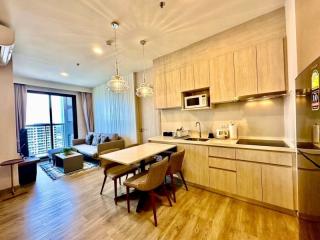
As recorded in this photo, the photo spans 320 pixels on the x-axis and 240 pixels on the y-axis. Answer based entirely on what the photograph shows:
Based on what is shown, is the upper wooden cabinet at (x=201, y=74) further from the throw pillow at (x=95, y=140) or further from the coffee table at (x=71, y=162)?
the throw pillow at (x=95, y=140)

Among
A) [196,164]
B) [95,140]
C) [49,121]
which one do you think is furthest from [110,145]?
[49,121]

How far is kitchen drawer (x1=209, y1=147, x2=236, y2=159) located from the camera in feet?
7.66

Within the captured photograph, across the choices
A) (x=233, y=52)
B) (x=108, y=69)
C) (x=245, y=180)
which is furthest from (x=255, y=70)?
(x=108, y=69)

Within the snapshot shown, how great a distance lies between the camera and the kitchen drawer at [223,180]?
7.76 ft

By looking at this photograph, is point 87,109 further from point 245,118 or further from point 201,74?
point 245,118

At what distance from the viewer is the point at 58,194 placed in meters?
2.86

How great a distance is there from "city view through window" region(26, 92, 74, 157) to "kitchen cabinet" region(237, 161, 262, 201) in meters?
6.59

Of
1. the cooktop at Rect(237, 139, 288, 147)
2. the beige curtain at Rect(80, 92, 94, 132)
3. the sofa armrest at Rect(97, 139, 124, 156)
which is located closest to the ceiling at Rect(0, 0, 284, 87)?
the cooktop at Rect(237, 139, 288, 147)

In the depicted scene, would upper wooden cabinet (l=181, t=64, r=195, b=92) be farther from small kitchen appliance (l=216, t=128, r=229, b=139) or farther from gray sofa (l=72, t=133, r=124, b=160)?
gray sofa (l=72, t=133, r=124, b=160)

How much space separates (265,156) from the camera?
2053 mm

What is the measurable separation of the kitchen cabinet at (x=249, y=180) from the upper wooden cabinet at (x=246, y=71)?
3.71ft

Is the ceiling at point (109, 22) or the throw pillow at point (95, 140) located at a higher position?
the ceiling at point (109, 22)

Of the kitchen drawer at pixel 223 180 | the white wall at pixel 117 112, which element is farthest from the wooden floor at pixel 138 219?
the white wall at pixel 117 112

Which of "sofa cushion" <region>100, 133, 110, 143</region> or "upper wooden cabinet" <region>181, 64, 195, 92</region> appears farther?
"sofa cushion" <region>100, 133, 110, 143</region>
